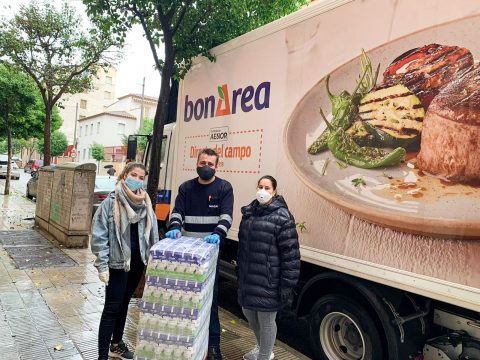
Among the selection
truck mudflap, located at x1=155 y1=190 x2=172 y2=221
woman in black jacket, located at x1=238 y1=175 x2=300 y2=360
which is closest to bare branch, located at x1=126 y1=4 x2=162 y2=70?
truck mudflap, located at x1=155 y1=190 x2=172 y2=221

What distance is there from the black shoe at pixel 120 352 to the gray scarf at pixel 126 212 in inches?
34.1

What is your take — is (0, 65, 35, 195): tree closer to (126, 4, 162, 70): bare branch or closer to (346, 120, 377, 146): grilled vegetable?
(126, 4, 162, 70): bare branch

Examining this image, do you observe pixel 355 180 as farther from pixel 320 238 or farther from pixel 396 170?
pixel 320 238

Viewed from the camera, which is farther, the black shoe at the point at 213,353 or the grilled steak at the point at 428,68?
the black shoe at the point at 213,353

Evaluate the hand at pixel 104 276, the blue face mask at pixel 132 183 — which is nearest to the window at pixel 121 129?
the blue face mask at pixel 132 183

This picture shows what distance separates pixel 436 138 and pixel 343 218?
3.06ft

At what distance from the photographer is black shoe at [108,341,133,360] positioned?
3551mm

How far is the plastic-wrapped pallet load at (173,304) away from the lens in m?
2.69

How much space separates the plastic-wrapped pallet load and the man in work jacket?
771 mm

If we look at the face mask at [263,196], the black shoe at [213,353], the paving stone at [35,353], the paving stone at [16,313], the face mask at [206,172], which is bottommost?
the paving stone at [16,313]

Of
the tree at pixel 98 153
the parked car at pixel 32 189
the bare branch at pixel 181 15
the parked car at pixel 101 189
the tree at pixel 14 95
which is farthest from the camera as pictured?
the tree at pixel 98 153

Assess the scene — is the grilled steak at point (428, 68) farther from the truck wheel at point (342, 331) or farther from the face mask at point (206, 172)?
the truck wheel at point (342, 331)

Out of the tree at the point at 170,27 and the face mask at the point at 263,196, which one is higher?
the tree at the point at 170,27

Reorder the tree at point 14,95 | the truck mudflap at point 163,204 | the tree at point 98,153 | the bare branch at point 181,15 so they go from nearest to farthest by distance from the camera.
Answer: the bare branch at point 181,15 < the truck mudflap at point 163,204 < the tree at point 14,95 < the tree at point 98,153
